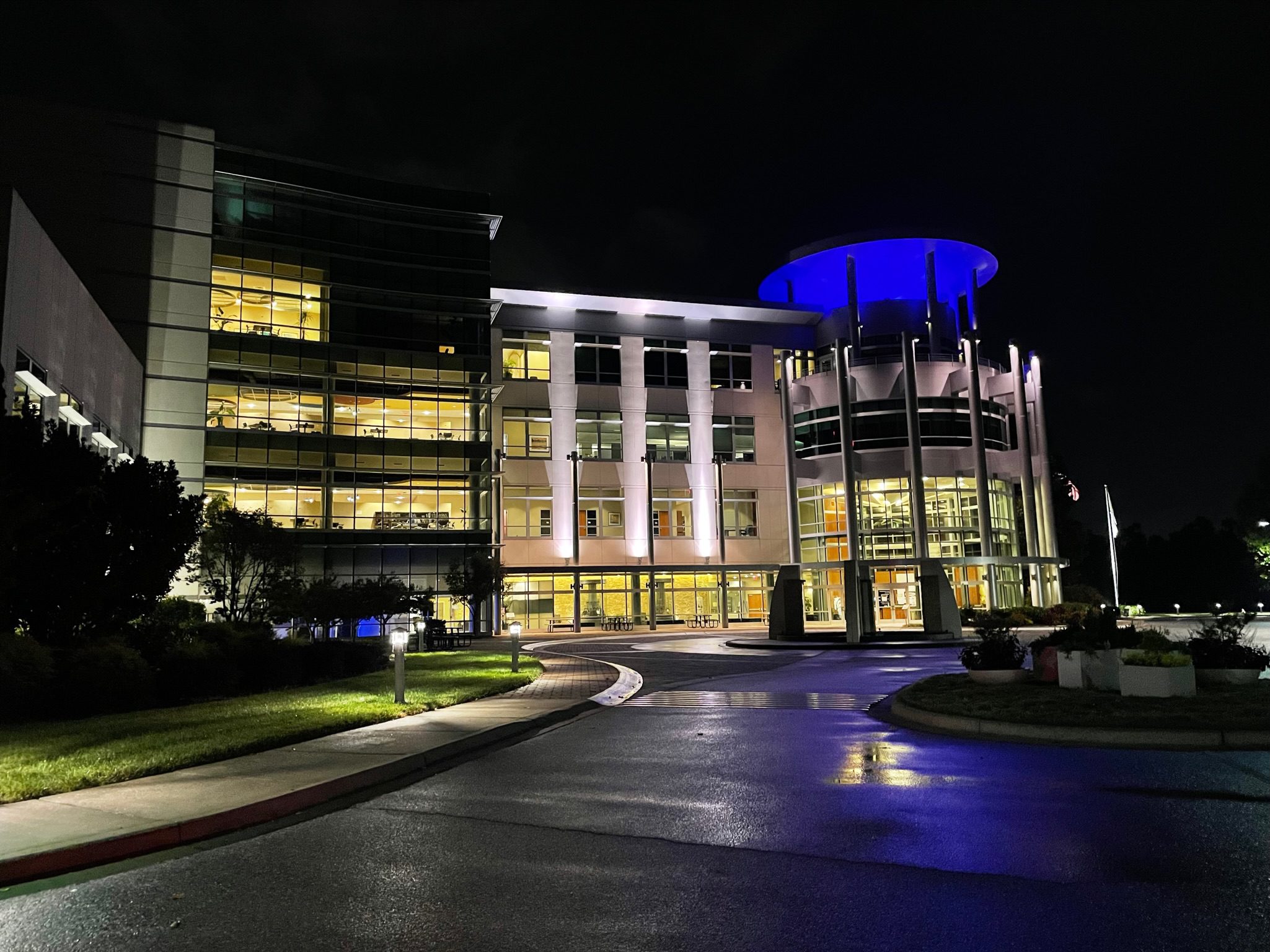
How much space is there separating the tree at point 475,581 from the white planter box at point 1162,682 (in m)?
36.2

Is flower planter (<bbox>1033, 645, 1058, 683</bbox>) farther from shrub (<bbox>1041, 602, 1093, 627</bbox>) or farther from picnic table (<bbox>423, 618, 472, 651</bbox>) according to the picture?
shrub (<bbox>1041, 602, 1093, 627</bbox>)

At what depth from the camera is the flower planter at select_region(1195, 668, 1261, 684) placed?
13.9m

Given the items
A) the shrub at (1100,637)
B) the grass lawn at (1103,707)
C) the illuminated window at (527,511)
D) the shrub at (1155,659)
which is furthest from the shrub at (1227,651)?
the illuminated window at (527,511)

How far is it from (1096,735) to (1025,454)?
171 ft

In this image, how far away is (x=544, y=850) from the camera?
21.8 feet

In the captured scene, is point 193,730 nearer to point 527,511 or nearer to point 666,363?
point 527,511

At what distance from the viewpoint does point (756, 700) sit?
1719 centimetres

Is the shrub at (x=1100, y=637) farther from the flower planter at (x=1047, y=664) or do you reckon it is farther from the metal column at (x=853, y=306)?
the metal column at (x=853, y=306)

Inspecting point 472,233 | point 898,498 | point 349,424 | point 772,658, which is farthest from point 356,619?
point 898,498

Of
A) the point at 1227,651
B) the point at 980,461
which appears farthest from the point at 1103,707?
the point at 980,461

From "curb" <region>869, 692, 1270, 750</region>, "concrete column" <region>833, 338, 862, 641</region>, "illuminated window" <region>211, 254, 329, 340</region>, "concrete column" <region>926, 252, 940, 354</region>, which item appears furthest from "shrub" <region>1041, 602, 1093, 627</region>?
"illuminated window" <region>211, 254, 329, 340</region>

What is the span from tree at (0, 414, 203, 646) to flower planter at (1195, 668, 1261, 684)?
1886 cm

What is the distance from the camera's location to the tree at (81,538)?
56.2 feet

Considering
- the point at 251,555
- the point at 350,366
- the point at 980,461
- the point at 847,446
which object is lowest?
the point at 251,555
